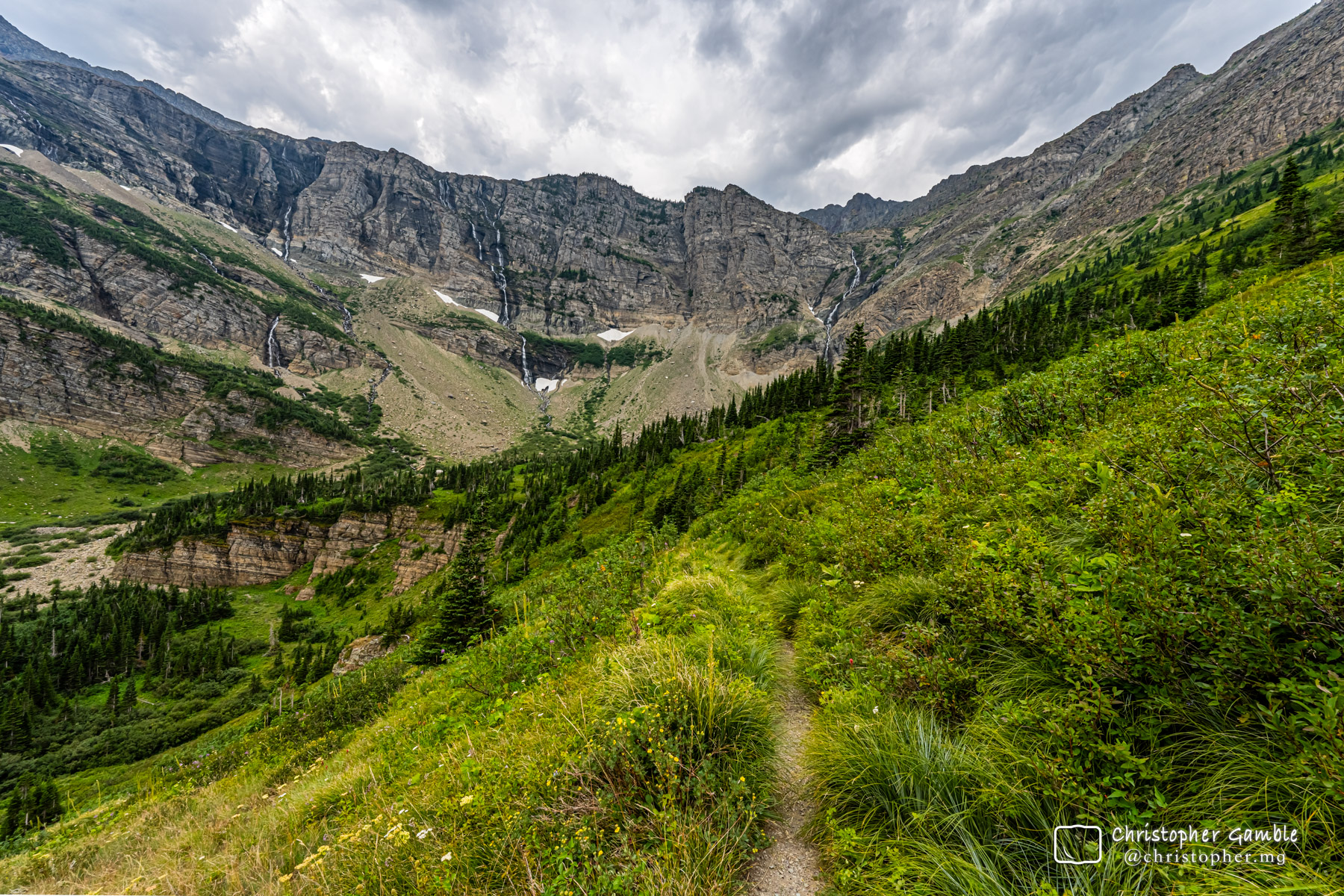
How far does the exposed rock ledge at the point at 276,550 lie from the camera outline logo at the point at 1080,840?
86941 mm

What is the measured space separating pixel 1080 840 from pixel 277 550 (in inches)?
4669

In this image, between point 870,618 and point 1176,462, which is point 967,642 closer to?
point 870,618

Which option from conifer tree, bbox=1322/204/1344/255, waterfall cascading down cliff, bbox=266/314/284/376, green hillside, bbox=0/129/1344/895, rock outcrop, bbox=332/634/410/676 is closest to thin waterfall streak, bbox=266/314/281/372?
waterfall cascading down cliff, bbox=266/314/284/376

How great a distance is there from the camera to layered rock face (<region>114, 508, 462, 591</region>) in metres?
Result: 82.7

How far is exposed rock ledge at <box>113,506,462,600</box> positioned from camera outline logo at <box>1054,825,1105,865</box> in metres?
86.9

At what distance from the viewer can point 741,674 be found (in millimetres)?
4684

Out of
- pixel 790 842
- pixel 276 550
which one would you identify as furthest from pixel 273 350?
pixel 790 842

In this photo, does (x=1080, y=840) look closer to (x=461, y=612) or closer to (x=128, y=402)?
(x=461, y=612)

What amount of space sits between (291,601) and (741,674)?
105 meters

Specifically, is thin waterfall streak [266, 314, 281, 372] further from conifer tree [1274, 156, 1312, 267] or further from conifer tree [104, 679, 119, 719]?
conifer tree [1274, 156, 1312, 267]

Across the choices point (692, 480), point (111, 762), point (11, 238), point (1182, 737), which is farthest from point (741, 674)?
point (11, 238)

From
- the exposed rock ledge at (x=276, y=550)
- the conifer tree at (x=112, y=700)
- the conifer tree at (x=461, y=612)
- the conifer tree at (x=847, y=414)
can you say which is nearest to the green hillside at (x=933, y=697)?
the conifer tree at (x=461, y=612)

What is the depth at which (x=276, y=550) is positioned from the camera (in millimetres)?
88125

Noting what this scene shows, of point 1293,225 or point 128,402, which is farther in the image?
point 128,402
